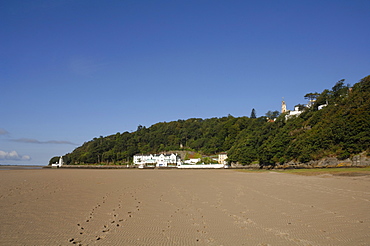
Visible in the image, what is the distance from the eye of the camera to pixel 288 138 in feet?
259

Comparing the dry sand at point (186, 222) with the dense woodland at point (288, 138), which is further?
the dense woodland at point (288, 138)

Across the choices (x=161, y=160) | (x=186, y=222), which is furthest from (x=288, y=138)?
(x=186, y=222)

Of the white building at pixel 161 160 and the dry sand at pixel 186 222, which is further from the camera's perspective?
the white building at pixel 161 160

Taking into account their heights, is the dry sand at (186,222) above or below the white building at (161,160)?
below

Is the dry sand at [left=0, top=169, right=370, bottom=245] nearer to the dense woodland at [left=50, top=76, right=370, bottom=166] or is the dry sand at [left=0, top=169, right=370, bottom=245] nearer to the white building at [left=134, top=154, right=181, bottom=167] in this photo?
the dense woodland at [left=50, top=76, right=370, bottom=166]

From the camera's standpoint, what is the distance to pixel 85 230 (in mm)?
7945

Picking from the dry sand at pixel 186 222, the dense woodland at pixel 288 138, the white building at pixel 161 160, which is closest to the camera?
the dry sand at pixel 186 222

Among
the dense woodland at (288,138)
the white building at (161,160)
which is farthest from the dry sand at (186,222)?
the white building at (161,160)

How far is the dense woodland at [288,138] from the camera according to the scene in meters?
58.8

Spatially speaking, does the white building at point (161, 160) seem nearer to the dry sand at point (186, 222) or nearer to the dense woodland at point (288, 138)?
the dense woodland at point (288, 138)

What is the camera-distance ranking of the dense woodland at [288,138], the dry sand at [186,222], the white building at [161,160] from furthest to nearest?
1. the white building at [161,160]
2. the dense woodland at [288,138]
3. the dry sand at [186,222]

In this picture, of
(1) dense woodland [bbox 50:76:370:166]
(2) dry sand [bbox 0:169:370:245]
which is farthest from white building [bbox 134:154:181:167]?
(2) dry sand [bbox 0:169:370:245]

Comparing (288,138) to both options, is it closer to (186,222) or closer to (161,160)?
(161,160)

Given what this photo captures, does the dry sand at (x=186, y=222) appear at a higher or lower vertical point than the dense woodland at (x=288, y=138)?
lower
